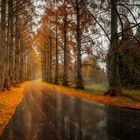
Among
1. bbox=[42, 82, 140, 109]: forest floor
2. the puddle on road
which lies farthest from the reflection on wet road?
bbox=[42, 82, 140, 109]: forest floor

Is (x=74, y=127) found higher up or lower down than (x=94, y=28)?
lower down

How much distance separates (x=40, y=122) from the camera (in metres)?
8.89

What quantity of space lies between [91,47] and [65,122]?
18358mm

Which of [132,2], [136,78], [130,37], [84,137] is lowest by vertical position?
[84,137]

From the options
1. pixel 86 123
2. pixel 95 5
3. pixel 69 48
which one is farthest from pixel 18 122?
pixel 69 48

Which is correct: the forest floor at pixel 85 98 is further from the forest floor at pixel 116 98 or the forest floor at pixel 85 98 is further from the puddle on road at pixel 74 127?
the puddle on road at pixel 74 127

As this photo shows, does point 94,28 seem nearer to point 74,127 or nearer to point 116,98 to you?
point 116,98

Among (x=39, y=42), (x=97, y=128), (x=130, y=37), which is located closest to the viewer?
(x=97, y=128)

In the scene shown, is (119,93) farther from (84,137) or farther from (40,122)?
(84,137)

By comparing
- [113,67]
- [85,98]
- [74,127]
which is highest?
[113,67]

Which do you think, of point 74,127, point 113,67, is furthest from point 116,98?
point 74,127

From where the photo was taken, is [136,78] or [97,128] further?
[136,78]

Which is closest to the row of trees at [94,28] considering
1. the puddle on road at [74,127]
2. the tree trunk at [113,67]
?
the tree trunk at [113,67]

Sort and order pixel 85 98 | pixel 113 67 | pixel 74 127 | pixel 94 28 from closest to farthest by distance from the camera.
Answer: pixel 74 127 < pixel 85 98 < pixel 113 67 < pixel 94 28
